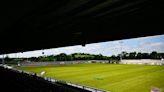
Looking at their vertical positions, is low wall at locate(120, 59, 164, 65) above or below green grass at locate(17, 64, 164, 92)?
above

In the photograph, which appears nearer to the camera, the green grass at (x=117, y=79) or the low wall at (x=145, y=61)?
the green grass at (x=117, y=79)

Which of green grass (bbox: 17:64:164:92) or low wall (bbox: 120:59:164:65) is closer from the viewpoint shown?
green grass (bbox: 17:64:164:92)

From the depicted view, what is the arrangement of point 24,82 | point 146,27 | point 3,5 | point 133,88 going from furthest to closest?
point 133,88 → point 24,82 → point 146,27 → point 3,5

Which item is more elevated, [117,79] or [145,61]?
[145,61]

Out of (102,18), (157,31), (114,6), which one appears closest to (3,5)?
(114,6)

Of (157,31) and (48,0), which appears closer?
(48,0)

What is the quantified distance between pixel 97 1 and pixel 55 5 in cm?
59

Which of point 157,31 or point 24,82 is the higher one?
point 157,31

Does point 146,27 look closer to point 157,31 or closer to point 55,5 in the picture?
point 157,31

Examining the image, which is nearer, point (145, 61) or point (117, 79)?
point (117, 79)

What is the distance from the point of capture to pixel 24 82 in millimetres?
14680

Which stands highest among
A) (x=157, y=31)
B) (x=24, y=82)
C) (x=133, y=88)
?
(x=157, y=31)

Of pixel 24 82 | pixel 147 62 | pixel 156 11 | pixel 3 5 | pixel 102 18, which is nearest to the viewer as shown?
pixel 3 5

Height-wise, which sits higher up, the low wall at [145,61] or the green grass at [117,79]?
the low wall at [145,61]
